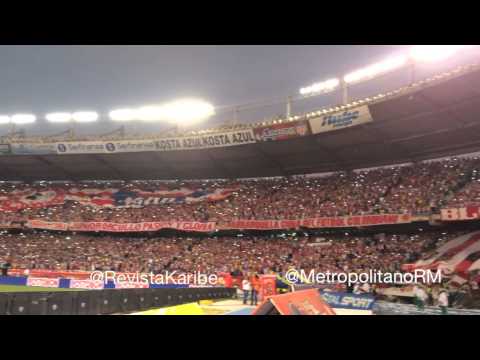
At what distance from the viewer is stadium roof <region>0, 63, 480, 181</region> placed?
83.9ft

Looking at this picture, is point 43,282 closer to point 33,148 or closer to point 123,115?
point 33,148

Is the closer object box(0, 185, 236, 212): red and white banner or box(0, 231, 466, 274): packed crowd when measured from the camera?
box(0, 231, 466, 274): packed crowd

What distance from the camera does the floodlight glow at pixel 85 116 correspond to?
161 ft

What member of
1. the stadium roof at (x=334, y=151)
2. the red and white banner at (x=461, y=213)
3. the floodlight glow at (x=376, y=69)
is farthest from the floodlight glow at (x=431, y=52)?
the red and white banner at (x=461, y=213)

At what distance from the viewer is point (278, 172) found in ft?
135

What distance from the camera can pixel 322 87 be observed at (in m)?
35.5

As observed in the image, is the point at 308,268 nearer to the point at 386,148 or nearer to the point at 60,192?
the point at 386,148

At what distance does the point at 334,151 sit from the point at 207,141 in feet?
32.8

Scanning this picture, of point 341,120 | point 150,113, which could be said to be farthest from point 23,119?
point 341,120

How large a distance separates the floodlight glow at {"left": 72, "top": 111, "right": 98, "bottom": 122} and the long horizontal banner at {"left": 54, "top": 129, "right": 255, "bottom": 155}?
31.2 feet

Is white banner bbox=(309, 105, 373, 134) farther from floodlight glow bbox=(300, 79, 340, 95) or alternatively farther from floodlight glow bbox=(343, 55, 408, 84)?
floodlight glow bbox=(300, 79, 340, 95)

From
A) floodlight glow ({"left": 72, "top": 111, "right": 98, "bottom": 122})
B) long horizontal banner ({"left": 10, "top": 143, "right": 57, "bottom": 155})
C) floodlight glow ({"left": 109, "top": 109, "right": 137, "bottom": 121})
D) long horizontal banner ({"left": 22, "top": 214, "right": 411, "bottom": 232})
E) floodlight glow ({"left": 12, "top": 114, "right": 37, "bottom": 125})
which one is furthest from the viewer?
floodlight glow ({"left": 12, "top": 114, "right": 37, "bottom": 125})

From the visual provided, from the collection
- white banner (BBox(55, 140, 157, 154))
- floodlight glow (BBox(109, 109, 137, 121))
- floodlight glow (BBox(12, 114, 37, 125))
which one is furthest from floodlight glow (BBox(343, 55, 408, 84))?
floodlight glow (BBox(12, 114, 37, 125))
